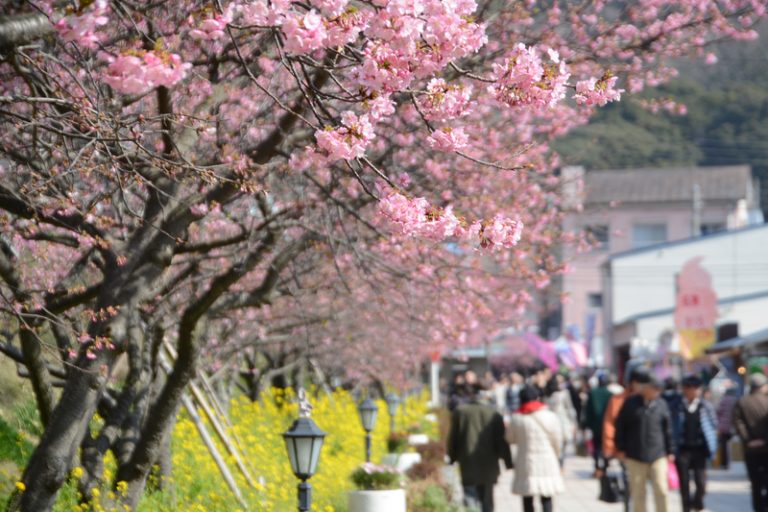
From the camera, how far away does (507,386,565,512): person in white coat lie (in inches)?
479

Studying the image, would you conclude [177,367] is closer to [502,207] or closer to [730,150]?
[502,207]

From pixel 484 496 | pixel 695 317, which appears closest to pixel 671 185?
pixel 695 317

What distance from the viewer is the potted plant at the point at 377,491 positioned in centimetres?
1109

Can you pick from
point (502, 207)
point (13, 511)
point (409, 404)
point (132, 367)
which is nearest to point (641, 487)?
Result: point (502, 207)

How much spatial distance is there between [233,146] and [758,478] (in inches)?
296

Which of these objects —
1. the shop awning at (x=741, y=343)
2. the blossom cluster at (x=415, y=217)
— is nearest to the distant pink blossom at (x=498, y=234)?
the blossom cluster at (x=415, y=217)

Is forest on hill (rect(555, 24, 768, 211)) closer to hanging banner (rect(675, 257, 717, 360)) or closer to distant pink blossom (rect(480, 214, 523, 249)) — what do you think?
hanging banner (rect(675, 257, 717, 360))

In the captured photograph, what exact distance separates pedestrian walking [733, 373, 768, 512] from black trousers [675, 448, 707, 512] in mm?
580

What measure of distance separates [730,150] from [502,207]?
7485cm

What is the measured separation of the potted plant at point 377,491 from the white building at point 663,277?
3618cm

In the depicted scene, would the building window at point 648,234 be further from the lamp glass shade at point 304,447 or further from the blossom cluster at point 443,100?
the blossom cluster at point 443,100

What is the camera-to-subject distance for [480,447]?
503 inches

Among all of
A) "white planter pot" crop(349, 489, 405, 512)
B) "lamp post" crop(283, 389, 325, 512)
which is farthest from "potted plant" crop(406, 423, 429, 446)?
"lamp post" crop(283, 389, 325, 512)

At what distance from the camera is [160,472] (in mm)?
11172
